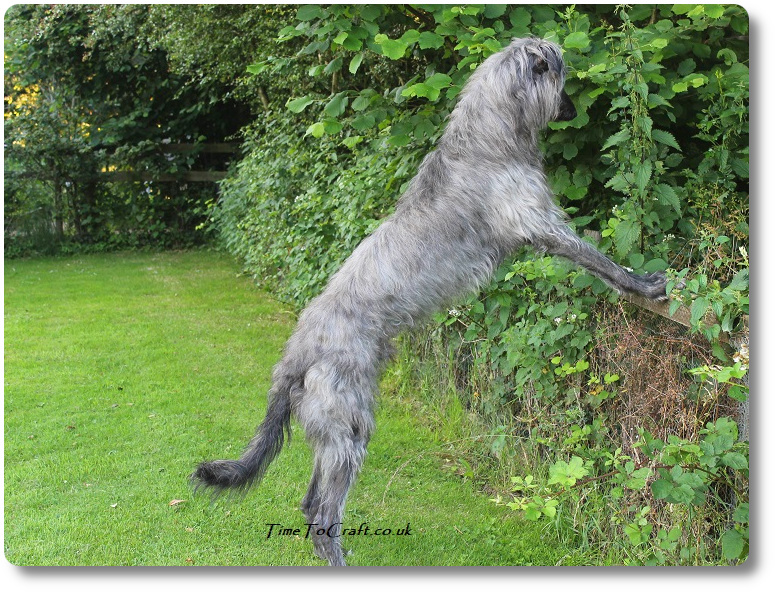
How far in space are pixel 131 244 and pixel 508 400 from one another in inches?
458

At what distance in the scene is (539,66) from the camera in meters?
3.69

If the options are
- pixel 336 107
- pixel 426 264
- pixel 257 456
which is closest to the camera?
pixel 426 264

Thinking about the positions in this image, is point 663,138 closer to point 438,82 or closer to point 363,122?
point 438,82

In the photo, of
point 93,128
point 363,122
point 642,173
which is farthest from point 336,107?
point 93,128

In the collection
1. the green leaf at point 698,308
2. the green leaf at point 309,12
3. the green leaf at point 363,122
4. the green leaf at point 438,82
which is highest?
the green leaf at point 309,12

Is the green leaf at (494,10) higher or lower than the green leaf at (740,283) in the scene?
higher

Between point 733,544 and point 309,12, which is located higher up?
point 309,12

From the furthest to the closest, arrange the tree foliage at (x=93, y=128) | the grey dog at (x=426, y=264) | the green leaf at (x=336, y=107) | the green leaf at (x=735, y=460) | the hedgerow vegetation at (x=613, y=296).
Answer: the tree foliage at (x=93, y=128) < the green leaf at (x=336, y=107) < the grey dog at (x=426, y=264) < the hedgerow vegetation at (x=613, y=296) < the green leaf at (x=735, y=460)

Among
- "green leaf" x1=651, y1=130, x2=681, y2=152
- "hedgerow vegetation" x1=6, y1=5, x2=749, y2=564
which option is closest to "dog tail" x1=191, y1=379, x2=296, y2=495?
"hedgerow vegetation" x1=6, y1=5, x2=749, y2=564

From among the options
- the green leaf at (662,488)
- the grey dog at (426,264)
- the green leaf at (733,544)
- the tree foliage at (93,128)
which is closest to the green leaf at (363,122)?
the grey dog at (426,264)

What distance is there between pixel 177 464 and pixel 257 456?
5.43 feet

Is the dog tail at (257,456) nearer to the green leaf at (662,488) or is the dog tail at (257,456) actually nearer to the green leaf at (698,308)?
the green leaf at (662,488)

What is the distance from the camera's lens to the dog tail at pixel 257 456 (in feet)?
11.8

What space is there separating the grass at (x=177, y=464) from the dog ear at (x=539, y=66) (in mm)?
2432
